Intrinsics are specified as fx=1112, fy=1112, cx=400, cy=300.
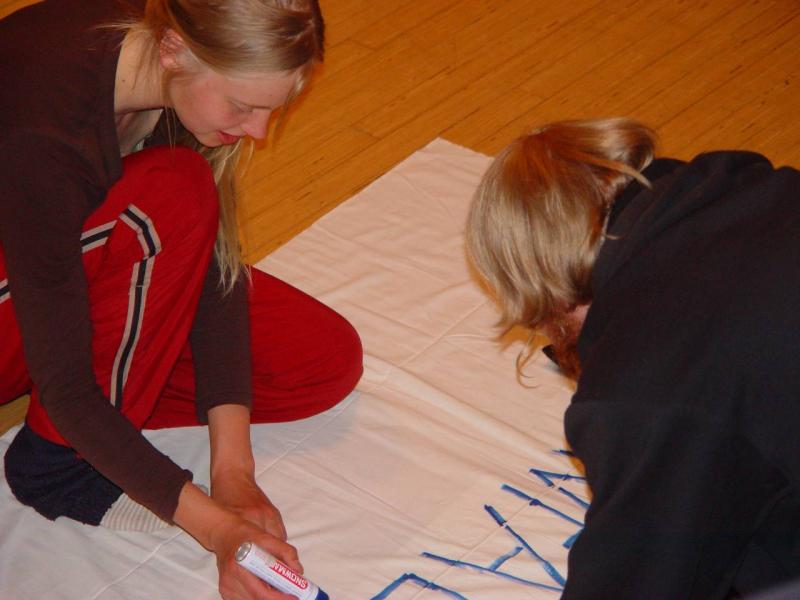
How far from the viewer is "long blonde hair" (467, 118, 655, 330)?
41.5 inches

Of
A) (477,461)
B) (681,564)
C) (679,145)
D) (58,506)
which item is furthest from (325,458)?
(679,145)

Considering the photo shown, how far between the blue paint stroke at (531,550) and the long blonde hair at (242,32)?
0.64 meters

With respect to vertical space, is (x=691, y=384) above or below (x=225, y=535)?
above

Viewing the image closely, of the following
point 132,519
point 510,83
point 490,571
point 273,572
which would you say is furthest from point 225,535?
point 510,83

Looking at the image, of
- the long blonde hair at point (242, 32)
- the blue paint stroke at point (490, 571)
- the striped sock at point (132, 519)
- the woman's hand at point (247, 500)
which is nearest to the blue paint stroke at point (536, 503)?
the blue paint stroke at point (490, 571)

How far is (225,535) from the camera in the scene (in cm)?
137

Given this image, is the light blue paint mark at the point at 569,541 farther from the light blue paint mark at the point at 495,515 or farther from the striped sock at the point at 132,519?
the striped sock at the point at 132,519

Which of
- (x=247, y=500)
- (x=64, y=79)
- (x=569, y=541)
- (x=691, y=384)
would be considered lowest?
(x=569, y=541)

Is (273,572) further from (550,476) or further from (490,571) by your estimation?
(550,476)

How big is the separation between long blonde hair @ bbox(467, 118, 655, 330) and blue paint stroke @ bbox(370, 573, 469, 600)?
18.7 inches

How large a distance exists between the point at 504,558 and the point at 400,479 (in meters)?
0.20

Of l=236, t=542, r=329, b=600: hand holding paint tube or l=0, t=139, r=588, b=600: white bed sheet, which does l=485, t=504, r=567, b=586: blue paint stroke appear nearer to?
l=0, t=139, r=588, b=600: white bed sheet

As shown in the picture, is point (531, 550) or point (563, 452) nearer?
point (531, 550)

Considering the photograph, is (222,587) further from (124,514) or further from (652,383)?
(652,383)
